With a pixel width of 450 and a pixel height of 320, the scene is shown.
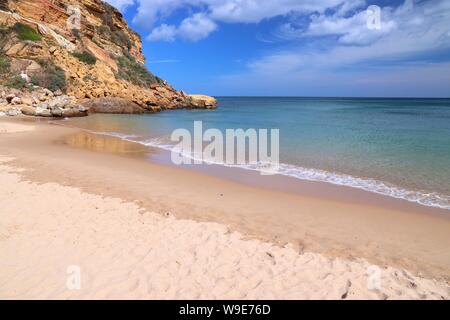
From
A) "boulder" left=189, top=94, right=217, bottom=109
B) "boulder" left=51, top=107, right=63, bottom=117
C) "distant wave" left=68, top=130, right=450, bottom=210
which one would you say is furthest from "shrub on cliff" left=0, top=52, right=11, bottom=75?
"distant wave" left=68, top=130, right=450, bottom=210

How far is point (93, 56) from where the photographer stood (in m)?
Result: 38.1

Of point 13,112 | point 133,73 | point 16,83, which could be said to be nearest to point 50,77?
point 16,83

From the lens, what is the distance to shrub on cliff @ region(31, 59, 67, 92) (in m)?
30.8

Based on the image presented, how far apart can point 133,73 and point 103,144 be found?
99.4ft

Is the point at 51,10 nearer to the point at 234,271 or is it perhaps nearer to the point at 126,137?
the point at 126,137

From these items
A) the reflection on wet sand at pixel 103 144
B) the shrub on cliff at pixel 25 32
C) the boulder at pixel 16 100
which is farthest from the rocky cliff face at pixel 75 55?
the reflection on wet sand at pixel 103 144

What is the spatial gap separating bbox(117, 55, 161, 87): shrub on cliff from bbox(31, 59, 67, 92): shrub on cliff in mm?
8371

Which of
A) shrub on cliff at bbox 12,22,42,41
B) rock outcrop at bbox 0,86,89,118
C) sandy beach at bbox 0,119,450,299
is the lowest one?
sandy beach at bbox 0,119,450,299

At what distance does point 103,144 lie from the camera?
14766 mm

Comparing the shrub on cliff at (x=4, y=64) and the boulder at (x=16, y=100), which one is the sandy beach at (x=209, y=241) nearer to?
the boulder at (x=16, y=100)

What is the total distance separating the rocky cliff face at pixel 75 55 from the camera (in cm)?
3148

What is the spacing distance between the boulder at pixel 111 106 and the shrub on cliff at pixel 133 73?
7700mm

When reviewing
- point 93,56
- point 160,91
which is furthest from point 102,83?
point 160,91

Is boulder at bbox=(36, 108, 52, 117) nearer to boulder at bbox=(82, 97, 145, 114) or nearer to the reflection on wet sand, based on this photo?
boulder at bbox=(82, 97, 145, 114)
